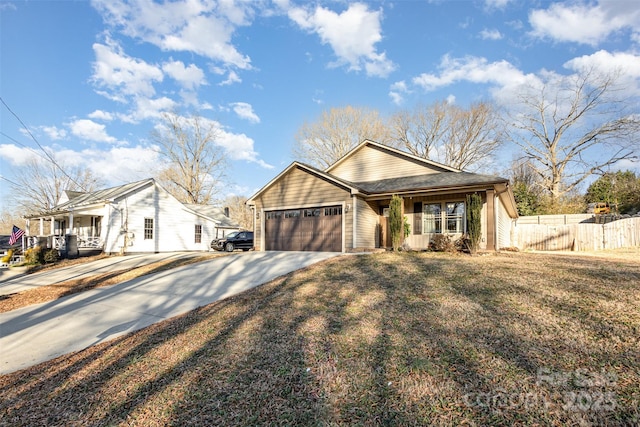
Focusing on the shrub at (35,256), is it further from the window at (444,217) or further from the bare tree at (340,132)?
the bare tree at (340,132)

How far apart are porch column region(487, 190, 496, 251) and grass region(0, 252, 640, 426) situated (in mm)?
6275

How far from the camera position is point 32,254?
1697 centimetres

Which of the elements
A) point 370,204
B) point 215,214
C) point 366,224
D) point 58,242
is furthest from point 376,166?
point 58,242

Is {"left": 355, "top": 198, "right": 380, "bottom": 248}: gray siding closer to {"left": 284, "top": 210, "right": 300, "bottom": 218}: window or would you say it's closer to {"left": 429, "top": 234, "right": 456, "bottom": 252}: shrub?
{"left": 429, "top": 234, "right": 456, "bottom": 252}: shrub

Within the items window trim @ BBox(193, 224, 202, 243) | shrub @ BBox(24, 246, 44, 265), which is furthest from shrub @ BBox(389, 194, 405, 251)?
shrub @ BBox(24, 246, 44, 265)

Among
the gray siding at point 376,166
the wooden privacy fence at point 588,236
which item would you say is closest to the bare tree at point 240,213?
the gray siding at point 376,166

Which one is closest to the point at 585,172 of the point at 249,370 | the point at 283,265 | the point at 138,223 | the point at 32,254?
the point at 283,265

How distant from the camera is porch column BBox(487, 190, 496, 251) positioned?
484 inches

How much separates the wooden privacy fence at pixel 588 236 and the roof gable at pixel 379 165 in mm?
8915

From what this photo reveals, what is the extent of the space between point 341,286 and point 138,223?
18.7 metres

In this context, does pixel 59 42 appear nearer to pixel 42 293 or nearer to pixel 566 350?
pixel 42 293

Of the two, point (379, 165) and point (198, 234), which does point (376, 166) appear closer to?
point (379, 165)

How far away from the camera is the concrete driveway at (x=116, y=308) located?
534 centimetres

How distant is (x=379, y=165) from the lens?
57.9 feet
